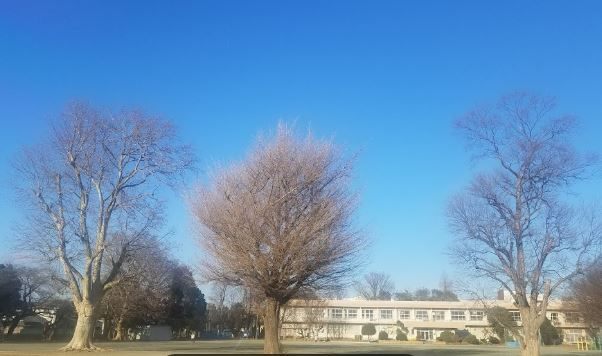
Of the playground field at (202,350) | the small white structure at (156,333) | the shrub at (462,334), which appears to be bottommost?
the playground field at (202,350)

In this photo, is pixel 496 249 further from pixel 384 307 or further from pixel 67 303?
pixel 384 307

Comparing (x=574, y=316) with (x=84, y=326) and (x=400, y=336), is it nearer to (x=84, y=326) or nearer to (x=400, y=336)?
(x=400, y=336)

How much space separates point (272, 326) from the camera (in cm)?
2370

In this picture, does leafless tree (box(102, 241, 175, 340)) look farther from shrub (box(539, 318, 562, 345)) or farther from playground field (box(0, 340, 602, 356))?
shrub (box(539, 318, 562, 345))

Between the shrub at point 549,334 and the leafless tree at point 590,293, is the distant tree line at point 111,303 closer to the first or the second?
the leafless tree at point 590,293

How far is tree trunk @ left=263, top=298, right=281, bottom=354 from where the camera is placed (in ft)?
77.1

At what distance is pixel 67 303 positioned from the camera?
6844 centimetres

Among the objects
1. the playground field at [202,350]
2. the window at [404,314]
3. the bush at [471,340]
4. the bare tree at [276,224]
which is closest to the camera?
the bare tree at [276,224]

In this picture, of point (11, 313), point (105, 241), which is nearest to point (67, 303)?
point (11, 313)

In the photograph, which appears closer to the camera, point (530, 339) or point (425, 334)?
A: point (530, 339)

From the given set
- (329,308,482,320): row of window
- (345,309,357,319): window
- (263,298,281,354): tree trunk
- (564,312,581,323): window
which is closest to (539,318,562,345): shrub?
(564,312,581,323): window

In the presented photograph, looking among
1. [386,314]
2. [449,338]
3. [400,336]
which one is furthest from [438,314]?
[449,338]

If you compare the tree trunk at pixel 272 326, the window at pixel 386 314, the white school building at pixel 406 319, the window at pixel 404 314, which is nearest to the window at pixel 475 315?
the white school building at pixel 406 319

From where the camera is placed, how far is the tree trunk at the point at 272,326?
23.5m
